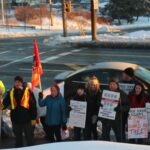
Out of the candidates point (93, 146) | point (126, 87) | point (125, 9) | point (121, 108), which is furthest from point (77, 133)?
point (125, 9)

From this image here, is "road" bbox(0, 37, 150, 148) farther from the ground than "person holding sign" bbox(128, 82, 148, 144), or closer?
closer

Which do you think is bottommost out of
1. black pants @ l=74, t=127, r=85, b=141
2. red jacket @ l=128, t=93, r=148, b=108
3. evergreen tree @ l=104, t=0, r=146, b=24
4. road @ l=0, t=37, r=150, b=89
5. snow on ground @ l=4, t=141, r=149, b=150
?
road @ l=0, t=37, r=150, b=89

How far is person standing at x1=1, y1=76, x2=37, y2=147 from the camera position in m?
8.30

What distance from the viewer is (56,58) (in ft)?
80.6

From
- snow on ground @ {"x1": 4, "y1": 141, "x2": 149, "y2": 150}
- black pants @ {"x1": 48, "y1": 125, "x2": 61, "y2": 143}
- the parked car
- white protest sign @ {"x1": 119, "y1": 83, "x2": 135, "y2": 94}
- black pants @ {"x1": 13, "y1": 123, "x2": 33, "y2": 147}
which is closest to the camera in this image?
snow on ground @ {"x1": 4, "y1": 141, "x2": 149, "y2": 150}

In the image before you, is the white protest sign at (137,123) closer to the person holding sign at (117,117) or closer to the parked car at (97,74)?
the person holding sign at (117,117)

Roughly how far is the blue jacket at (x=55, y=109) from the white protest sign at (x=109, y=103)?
0.66 meters

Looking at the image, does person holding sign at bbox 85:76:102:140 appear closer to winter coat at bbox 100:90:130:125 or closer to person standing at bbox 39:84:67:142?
winter coat at bbox 100:90:130:125

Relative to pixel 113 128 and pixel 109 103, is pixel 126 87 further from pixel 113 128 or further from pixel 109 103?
pixel 109 103

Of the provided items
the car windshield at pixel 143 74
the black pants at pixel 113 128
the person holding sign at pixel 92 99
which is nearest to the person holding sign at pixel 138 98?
the black pants at pixel 113 128

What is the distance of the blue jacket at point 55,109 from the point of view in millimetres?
8375

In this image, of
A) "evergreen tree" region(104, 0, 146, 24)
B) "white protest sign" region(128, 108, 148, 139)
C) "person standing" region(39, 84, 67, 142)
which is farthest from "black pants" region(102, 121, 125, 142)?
"evergreen tree" region(104, 0, 146, 24)

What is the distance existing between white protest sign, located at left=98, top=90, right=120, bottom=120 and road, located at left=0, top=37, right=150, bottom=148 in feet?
26.9

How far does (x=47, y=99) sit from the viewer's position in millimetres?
8398
